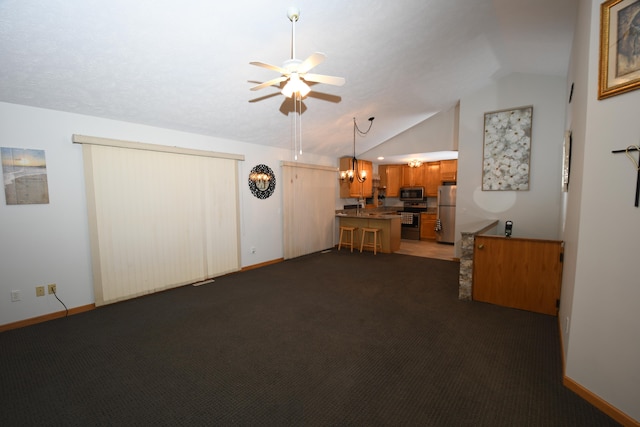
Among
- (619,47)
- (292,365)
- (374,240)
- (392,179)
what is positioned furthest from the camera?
(392,179)

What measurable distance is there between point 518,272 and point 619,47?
2502mm

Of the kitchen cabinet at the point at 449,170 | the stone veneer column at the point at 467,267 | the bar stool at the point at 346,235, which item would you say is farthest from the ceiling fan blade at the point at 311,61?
the kitchen cabinet at the point at 449,170

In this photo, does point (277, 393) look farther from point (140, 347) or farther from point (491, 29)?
point (491, 29)

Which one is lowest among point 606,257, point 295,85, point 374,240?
point 374,240

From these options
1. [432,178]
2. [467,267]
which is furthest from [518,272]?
[432,178]

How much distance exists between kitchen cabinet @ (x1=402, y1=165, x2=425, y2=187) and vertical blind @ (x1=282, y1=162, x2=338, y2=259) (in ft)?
8.78

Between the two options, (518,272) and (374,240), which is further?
(374,240)

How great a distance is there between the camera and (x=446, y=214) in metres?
7.26

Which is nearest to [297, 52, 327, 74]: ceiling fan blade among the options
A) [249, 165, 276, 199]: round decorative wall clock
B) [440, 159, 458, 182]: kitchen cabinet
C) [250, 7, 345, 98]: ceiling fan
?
[250, 7, 345, 98]: ceiling fan

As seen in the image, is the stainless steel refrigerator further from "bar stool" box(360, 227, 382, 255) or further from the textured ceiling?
the textured ceiling

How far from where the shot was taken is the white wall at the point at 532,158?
4617 millimetres

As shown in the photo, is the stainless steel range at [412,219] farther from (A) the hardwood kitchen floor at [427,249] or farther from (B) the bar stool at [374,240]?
(B) the bar stool at [374,240]

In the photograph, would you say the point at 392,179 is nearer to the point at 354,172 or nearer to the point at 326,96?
the point at 354,172

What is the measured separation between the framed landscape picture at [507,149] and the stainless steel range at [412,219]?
307 centimetres
